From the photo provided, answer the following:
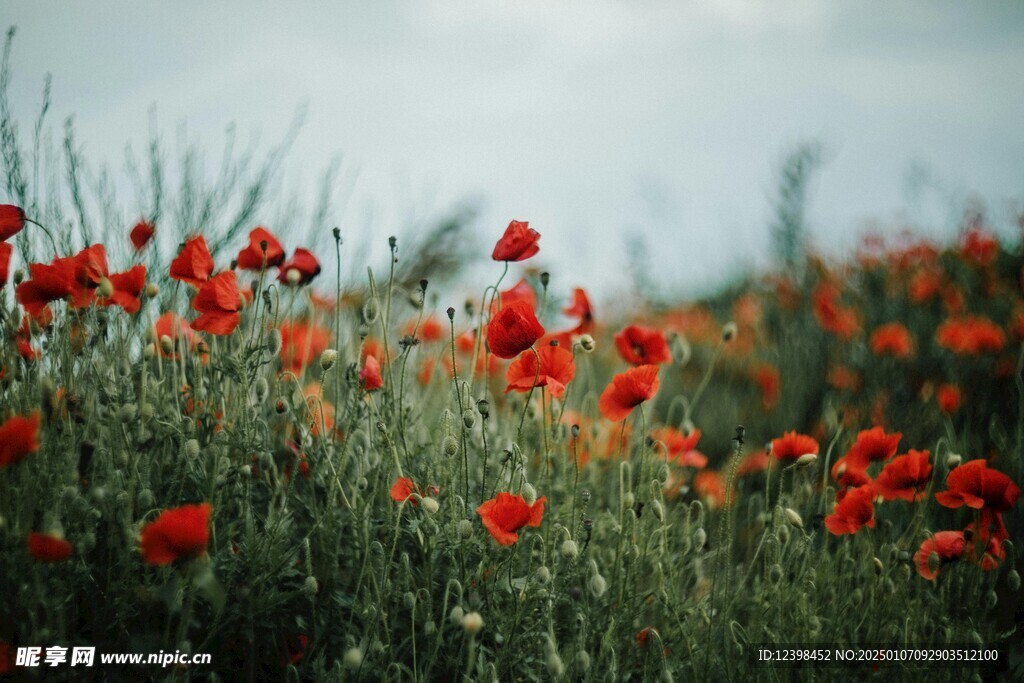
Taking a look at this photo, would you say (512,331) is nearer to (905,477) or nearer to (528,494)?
(528,494)

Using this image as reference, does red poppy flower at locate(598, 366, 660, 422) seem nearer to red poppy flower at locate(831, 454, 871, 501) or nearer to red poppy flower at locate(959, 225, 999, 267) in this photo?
red poppy flower at locate(831, 454, 871, 501)

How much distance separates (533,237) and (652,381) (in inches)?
16.1

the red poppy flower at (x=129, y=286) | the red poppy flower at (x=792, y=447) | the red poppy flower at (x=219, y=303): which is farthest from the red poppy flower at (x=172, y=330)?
the red poppy flower at (x=792, y=447)

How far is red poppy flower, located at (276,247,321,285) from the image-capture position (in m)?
1.82

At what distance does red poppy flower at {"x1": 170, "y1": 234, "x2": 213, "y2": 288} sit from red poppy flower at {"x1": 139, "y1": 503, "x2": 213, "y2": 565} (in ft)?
2.20

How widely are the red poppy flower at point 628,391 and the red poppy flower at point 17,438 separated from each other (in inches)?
41.6

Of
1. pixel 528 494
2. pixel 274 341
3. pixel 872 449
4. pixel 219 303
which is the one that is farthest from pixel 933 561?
pixel 219 303

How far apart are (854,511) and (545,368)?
31.7 inches

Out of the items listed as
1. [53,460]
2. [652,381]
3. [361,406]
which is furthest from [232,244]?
[652,381]

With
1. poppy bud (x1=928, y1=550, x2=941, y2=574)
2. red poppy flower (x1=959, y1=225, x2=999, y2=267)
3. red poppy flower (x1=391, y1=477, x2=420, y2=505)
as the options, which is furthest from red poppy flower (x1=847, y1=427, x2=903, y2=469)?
red poppy flower (x1=959, y1=225, x2=999, y2=267)

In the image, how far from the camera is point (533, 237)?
5.03 feet

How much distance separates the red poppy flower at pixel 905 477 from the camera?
5.74ft

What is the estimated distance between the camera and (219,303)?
152 centimetres

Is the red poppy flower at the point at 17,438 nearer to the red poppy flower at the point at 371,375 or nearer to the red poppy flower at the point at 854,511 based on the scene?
the red poppy flower at the point at 371,375
